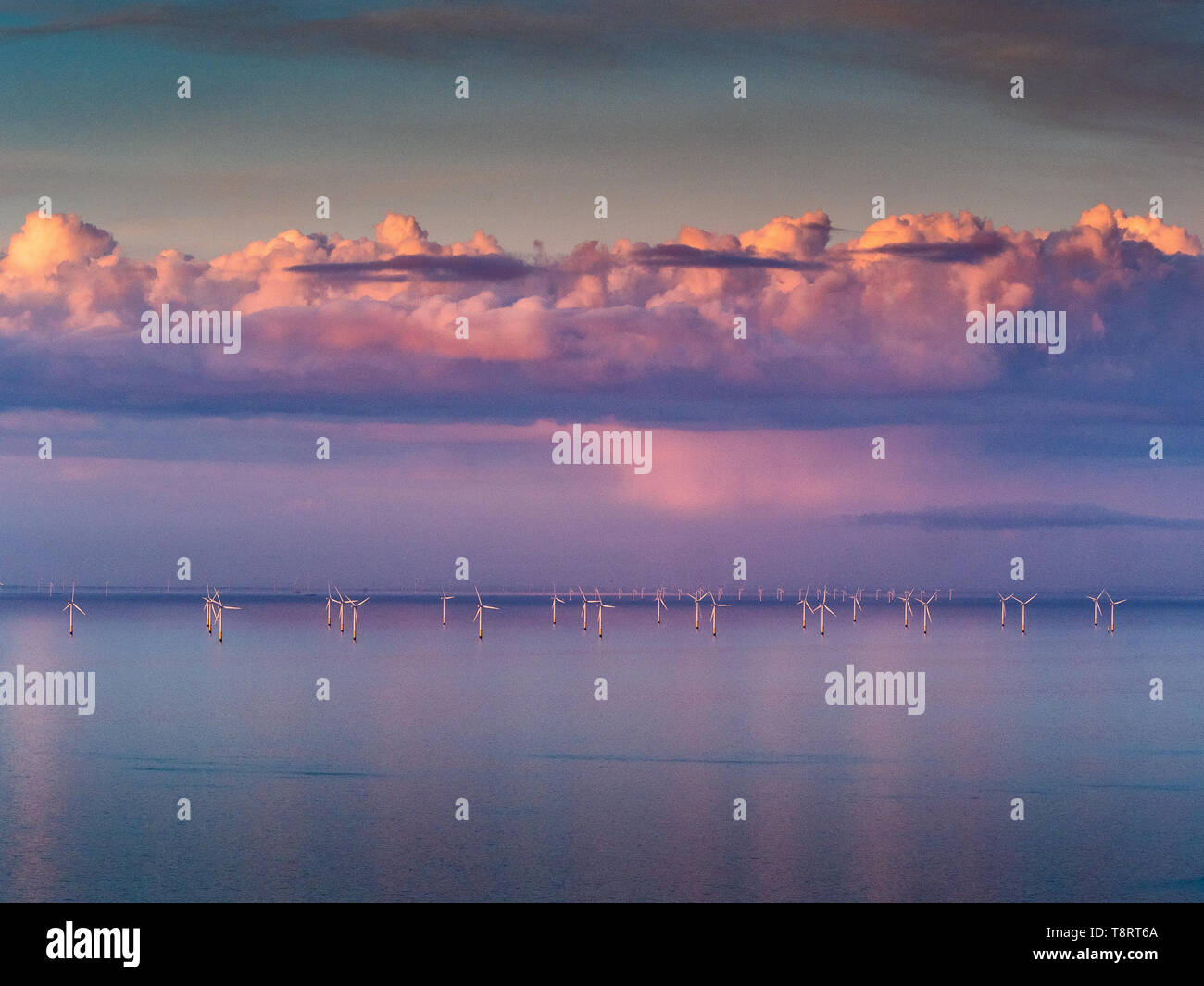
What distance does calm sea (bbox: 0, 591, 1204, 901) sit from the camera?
171 ft

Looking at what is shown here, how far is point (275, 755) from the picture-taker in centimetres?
8262

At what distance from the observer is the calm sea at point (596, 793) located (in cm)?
5222

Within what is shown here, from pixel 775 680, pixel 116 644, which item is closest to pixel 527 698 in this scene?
pixel 775 680

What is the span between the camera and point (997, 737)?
94.8 meters

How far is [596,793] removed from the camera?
69812mm
